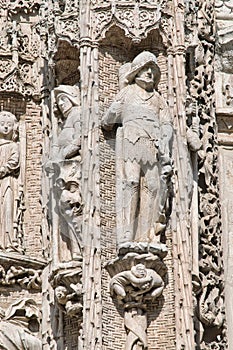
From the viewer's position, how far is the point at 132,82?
14.5m

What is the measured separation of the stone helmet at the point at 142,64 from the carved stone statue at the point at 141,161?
4.5 inches

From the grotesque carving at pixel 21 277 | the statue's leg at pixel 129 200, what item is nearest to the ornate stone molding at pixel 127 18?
the statue's leg at pixel 129 200

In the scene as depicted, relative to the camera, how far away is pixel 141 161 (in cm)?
1412

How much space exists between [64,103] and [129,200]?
1.10 metres

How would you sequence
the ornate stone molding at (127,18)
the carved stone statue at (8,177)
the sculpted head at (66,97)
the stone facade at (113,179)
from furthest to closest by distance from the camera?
the carved stone statue at (8,177)
the sculpted head at (66,97)
the ornate stone molding at (127,18)
the stone facade at (113,179)

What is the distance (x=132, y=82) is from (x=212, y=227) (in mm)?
1275

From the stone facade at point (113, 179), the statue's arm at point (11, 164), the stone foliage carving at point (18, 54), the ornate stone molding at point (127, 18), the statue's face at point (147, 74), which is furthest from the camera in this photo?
the stone foliage carving at point (18, 54)

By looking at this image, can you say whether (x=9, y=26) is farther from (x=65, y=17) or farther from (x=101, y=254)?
(x=101, y=254)

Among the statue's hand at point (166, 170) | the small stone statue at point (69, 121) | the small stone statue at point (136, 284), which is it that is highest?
the small stone statue at point (69, 121)

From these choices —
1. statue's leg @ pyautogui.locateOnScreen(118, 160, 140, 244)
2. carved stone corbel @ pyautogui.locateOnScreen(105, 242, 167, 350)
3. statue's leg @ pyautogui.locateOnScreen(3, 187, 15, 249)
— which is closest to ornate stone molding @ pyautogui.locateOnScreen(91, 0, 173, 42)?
statue's leg @ pyautogui.locateOnScreen(118, 160, 140, 244)

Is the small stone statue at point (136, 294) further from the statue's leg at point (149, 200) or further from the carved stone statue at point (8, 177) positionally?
the carved stone statue at point (8, 177)

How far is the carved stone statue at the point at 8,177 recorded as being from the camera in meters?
14.8

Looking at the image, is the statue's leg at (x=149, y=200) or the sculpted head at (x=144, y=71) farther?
the sculpted head at (x=144, y=71)

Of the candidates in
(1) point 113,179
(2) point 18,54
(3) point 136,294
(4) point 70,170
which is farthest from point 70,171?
(2) point 18,54
